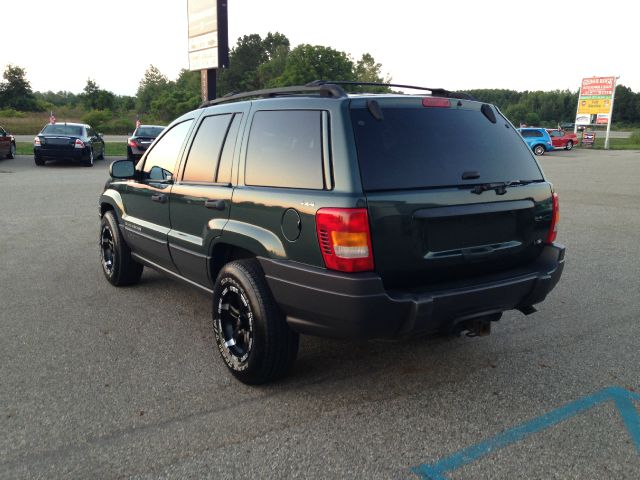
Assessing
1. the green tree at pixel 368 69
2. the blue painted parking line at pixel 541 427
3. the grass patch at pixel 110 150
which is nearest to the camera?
the blue painted parking line at pixel 541 427

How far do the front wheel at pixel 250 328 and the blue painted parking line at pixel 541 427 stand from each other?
1.07 meters

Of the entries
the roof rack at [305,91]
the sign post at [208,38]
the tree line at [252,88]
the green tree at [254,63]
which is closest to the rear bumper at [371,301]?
the roof rack at [305,91]

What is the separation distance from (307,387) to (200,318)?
63.6 inches

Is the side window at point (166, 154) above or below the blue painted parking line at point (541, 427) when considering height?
above

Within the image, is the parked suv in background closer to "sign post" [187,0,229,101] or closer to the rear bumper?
"sign post" [187,0,229,101]

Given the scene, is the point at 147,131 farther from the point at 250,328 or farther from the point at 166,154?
the point at 250,328

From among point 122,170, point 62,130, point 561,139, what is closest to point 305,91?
point 122,170

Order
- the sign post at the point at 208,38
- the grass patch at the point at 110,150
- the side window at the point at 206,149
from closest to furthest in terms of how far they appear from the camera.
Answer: the side window at the point at 206,149 → the sign post at the point at 208,38 → the grass patch at the point at 110,150

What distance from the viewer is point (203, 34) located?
19109 millimetres

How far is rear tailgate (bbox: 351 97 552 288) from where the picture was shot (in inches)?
117

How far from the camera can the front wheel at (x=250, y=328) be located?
129 inches

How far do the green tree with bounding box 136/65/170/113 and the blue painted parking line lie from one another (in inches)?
3278

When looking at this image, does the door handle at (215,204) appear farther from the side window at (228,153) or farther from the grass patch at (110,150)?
the grass patch at (110,150)

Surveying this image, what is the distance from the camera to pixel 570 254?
280 inches
